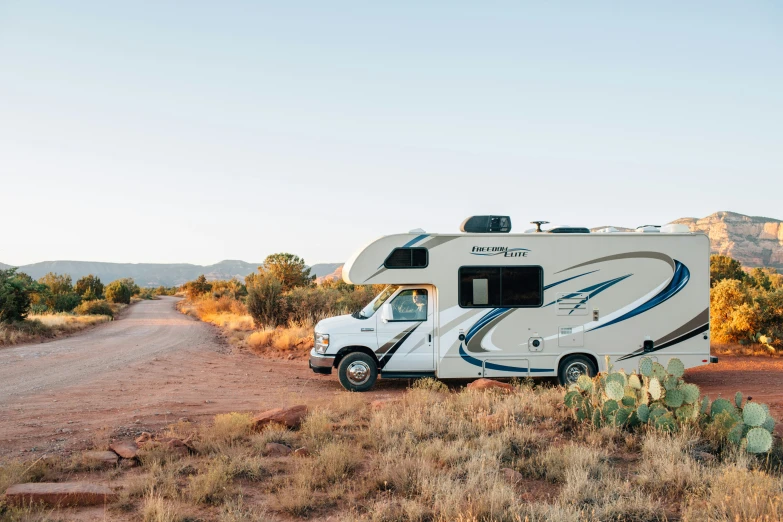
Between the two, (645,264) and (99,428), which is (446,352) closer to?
(645,264)

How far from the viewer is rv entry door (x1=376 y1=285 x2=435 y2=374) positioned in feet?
33.3

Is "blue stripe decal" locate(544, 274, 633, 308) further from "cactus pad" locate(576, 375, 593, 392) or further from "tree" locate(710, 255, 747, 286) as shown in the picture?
"tree" locate(710, 255, 747, 286)

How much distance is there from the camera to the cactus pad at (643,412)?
6.77m

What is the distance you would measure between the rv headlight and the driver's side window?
141 cm

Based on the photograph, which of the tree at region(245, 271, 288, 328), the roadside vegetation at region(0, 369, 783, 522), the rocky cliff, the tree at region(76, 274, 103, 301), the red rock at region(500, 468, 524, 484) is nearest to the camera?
the roadside vegetation at region(0, 369, 783, 522)

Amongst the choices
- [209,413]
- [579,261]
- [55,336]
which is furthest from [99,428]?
[55,336]

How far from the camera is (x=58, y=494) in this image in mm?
4887

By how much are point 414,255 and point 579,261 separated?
10.8 ft

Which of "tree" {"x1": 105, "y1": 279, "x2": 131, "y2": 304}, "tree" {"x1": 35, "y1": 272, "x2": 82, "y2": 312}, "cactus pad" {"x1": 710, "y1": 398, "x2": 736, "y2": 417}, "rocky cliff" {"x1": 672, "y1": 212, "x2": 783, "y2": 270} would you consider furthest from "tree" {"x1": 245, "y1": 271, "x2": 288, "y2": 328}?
"rocky cliff" {"x1": 672, "y1": 212, "x2": 783, "y2": 270}

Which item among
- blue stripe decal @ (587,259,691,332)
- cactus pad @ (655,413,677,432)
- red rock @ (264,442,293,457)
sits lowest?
red rock @ (264,442,293,457)

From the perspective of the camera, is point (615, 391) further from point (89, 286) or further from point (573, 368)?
point (89, 286)

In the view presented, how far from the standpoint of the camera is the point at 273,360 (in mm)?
15266

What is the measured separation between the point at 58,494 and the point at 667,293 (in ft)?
33.7

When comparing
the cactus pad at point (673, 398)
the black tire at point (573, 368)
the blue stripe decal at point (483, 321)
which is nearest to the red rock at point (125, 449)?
the blue stripe decal at point (483, 321)
